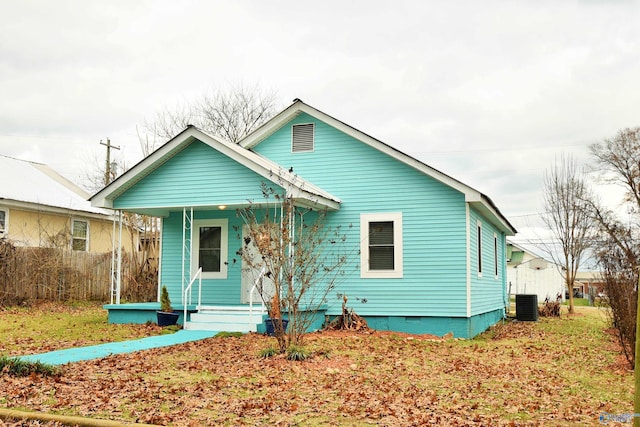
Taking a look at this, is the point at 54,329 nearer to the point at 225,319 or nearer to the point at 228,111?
the point at 225,319

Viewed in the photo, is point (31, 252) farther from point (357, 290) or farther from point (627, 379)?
point (627, 379)

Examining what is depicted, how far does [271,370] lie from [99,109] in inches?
695

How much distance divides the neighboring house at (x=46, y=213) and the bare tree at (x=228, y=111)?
7.80 meters

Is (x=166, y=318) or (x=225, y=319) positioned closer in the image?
(x=225, y=319)

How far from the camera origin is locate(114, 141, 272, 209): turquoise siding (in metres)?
15.4

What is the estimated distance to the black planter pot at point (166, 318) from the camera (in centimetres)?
1559

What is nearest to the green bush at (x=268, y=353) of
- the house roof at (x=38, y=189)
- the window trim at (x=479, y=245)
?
the window trim at (x=479, y=245)

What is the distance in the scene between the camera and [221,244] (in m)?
17.4

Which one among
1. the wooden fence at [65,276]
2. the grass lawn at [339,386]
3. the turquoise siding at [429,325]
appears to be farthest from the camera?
the wooden fence at [65,276]

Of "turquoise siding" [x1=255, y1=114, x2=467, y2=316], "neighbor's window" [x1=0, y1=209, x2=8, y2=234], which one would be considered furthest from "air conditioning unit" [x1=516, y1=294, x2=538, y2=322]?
"neighbor's window" [x1=0, y1=209, x2=8, y2=234]

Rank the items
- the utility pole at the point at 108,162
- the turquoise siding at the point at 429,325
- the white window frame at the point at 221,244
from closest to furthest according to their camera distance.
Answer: the turquoise siding at the point at 429,325 < the white window frame at the point at 221,244 < the utility pole at the point at 108,162

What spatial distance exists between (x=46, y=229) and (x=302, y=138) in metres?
14.2

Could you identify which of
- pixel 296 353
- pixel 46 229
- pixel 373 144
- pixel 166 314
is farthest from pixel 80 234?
pixel 296 353

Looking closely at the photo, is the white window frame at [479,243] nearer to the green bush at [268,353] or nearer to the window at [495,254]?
the window at [495,254]
